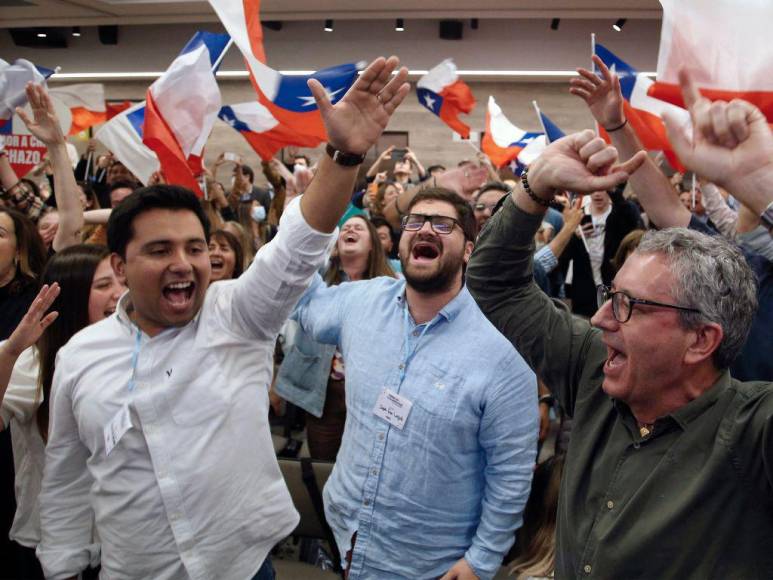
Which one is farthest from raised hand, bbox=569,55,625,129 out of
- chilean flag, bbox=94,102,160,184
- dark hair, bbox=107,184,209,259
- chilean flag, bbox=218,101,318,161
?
chilean flag, bbox=94,102,160,184

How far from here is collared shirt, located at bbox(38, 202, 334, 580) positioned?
1604mm

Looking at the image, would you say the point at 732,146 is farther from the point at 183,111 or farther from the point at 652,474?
the point at 183,111

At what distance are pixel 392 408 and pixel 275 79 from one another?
6.70 feet

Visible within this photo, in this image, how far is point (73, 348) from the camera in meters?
1.74

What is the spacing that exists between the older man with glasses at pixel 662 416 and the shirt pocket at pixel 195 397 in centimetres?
77

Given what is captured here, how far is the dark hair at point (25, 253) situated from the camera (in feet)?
9.18

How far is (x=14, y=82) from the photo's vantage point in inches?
159

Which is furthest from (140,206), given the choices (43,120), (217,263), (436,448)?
(217,263)

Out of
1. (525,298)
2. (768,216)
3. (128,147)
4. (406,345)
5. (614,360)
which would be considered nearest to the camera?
(768,216)

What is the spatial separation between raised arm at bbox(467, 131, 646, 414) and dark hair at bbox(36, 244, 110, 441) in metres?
1.39

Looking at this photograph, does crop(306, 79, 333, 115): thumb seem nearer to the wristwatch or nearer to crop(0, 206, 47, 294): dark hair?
the wristwatch

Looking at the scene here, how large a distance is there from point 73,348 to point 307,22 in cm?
1171

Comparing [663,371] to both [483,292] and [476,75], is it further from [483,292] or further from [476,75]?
[476,75]

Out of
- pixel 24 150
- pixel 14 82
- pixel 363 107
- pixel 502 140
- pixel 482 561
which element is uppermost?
pixel 363 107
